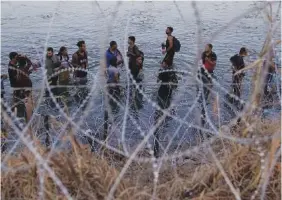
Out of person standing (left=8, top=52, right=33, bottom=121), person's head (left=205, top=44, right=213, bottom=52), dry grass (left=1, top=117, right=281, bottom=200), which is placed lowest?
dry grass (left=1, top=117, right=281, bottom=200)

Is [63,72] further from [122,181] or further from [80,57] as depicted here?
[122,181]

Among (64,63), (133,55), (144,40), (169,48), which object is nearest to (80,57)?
(64,63)

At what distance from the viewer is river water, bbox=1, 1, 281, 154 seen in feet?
25.7

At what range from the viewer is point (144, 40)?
15.5 metres

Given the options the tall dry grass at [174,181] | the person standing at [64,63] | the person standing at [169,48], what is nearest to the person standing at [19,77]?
the person standing at [64,63]

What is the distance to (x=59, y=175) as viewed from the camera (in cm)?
357

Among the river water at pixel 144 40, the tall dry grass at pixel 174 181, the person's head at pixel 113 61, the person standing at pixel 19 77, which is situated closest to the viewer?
the tall dry grass at pixel 174 181

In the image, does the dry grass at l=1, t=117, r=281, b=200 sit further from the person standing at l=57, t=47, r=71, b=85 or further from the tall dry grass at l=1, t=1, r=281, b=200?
the person standing at l=57, t=47, r=71, b=85

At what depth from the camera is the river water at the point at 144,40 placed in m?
7.83

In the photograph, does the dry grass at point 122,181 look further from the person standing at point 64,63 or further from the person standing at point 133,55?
the person standing at point 133,55

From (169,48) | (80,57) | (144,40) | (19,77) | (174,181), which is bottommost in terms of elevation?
(174,181)

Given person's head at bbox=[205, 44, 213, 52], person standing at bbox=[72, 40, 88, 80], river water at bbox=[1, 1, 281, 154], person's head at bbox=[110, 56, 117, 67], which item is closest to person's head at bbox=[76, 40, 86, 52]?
person standing at bbox=[72, 40, 88, 80]

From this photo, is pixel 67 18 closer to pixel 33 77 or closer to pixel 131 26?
pixel 131 26

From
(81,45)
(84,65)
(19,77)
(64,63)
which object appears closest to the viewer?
(19,77)
